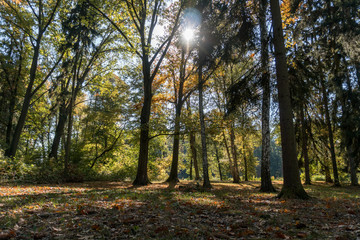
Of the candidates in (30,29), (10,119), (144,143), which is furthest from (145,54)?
(10,119)

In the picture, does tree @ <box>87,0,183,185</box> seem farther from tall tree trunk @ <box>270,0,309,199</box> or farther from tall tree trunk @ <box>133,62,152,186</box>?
tall tree trunk @ <box>270,0,309,199</box>

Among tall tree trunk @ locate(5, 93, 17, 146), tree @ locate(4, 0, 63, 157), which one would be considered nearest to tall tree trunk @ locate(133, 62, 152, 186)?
tree @ locate(4, 0, 63, 157)

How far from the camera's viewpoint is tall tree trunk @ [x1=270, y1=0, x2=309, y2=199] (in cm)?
683

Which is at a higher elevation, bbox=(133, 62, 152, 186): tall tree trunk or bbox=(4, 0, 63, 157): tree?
bbox=(4, 0, 63, 157): tree

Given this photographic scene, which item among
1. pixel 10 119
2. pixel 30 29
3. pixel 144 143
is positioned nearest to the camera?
pixel 144 143

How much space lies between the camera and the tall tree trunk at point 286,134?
683 cm

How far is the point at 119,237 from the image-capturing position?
113 inches

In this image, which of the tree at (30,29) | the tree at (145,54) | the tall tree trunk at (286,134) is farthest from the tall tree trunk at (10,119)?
the tall tree trunk at (286,134)

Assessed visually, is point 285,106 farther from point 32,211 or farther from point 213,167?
point 213,167

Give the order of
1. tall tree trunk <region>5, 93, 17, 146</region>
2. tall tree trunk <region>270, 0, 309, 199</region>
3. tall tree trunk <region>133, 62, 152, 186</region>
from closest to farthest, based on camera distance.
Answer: tall tree trunk <region>270, 0, 309, 199</region> → tall tree trunk <region>133, 62, 152, 186</region> → tall tree trunk <region>5, 93, 17, 146</region>

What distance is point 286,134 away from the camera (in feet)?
23.2

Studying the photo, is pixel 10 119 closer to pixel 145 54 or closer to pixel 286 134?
pixel 145 54

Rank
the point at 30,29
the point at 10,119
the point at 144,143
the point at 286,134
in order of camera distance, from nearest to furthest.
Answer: the point at 286,134
the point at 144,143
the point at 30,29
the point at 10,119

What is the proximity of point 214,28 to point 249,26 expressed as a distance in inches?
54.3
